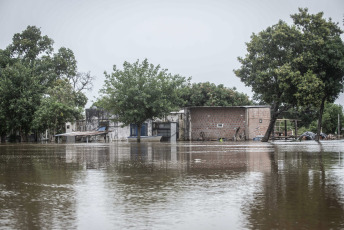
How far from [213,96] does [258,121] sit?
11.3 meters

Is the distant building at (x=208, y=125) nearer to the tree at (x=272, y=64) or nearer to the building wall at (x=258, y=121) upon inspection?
the building wall at (x=258, y=121)

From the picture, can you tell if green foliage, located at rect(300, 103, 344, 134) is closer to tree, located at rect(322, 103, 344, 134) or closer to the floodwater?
tree, located at rect(322, 103, 344, 134)

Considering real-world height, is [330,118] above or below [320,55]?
below

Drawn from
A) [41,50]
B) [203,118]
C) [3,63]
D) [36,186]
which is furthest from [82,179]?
[41,50]

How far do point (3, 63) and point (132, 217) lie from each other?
212ft

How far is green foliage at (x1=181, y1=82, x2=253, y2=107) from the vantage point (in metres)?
61.5

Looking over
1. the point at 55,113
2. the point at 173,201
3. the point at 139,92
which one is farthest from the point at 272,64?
the point at 173,201

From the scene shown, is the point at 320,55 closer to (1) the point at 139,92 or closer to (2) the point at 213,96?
(1) the point at 139,92

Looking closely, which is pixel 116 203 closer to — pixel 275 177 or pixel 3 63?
pixel 275 177

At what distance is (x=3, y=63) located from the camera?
63500 millimetres

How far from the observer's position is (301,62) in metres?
33.2

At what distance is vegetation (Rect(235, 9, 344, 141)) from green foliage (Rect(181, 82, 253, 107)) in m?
24.6

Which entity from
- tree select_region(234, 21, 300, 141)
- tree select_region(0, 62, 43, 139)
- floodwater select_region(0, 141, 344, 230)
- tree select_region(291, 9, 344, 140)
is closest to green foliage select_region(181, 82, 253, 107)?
tree select_region(0, 62, 43, 139)

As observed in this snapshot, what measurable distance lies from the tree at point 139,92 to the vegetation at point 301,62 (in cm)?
929
